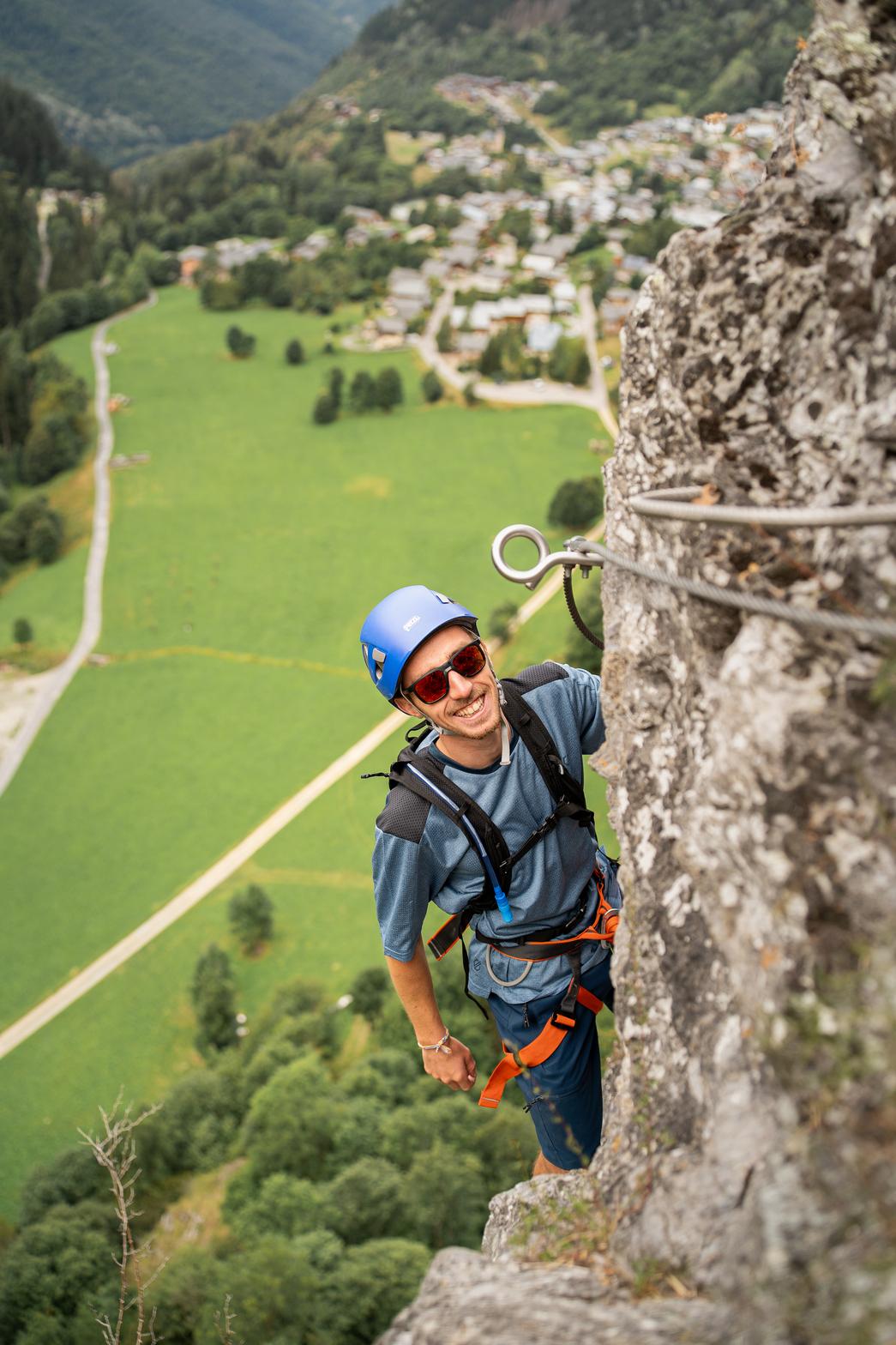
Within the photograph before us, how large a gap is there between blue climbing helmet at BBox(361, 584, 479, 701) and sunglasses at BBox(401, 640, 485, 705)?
12 centimetres

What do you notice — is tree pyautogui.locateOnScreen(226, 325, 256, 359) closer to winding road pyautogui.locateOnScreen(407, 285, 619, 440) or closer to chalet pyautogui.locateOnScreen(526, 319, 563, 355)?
winding road pyautogui.locateOnScreen(407, 285, 619, 440)

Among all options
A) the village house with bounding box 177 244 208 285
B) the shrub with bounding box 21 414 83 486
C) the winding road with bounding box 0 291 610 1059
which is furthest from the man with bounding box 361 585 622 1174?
the village house with bounding box 177 244 208 285

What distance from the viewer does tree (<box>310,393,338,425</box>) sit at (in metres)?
81.8

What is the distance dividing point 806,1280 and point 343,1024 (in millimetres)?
36121

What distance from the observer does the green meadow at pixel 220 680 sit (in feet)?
129

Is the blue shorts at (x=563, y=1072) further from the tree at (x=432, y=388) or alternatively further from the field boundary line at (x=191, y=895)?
the tree at (x=432, y=388)

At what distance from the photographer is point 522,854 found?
521 cm

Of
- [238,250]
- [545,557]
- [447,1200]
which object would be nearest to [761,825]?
[545,557]

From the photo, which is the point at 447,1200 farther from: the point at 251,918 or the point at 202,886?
the point at 202,886

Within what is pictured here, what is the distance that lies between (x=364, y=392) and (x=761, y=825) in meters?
82.2

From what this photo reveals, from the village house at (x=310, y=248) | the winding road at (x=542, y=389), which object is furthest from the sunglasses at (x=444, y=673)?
the village house at (x=310, y=248)

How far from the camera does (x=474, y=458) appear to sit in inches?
2904

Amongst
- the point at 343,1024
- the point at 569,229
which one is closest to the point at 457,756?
the point at 343,1024

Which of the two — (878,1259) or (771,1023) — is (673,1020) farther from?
(878,1259)
